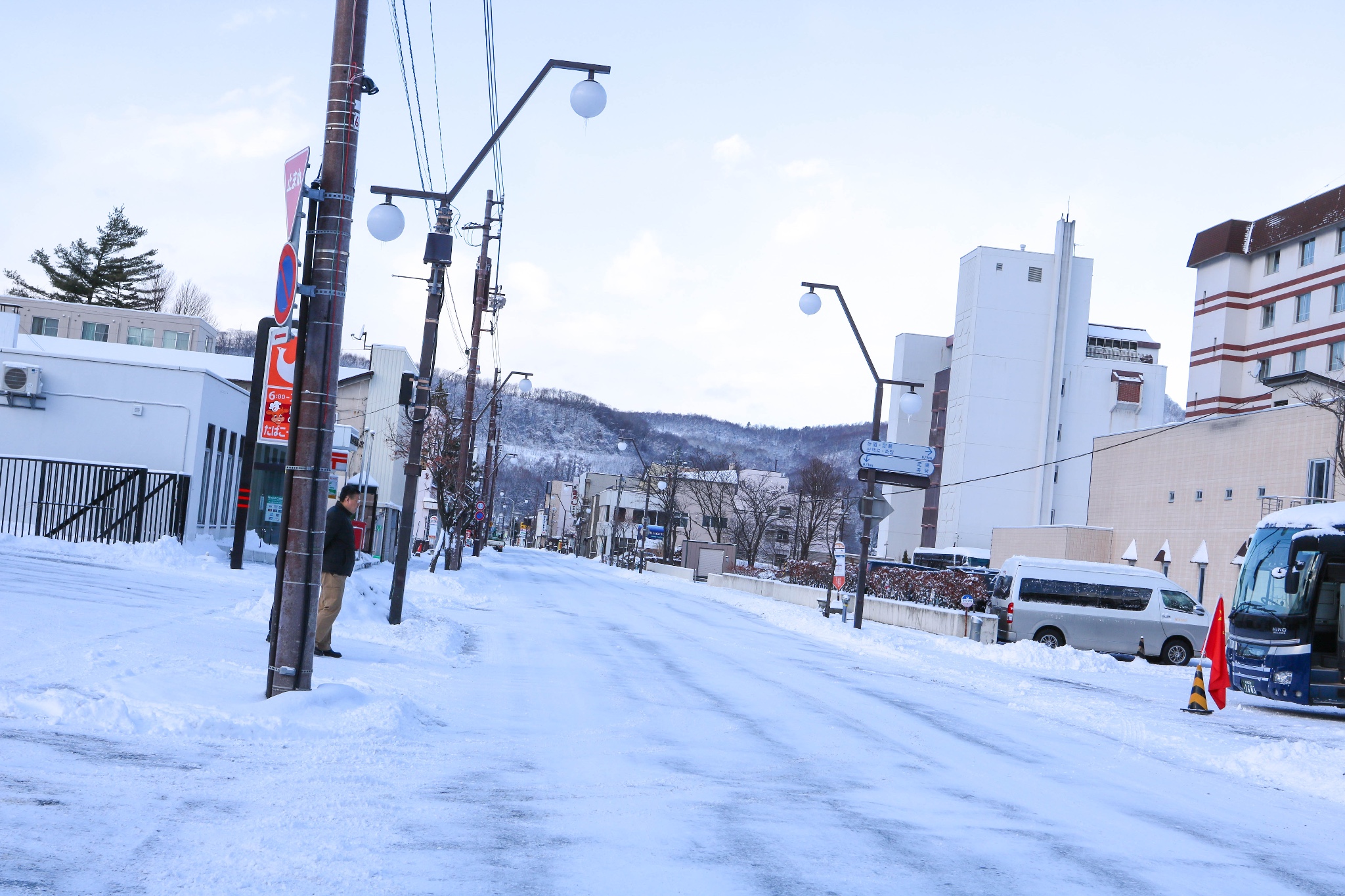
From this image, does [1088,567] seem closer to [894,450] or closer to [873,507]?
[873,507]

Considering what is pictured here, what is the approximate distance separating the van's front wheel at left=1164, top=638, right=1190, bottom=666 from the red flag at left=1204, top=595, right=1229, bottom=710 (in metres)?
10.6

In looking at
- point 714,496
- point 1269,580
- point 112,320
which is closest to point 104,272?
point 112,320

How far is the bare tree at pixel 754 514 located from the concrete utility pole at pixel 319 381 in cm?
7340

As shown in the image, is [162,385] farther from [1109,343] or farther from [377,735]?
[1109,343]

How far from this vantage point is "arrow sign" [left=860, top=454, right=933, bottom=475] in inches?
1256

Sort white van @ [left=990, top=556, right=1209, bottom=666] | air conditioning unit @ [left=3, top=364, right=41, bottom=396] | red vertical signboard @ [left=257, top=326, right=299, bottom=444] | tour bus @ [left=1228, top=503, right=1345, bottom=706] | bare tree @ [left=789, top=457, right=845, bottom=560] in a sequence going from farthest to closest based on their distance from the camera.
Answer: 1. bare tree @ [left=789, top=457, right=845, bottom=560]
2. white van @ [left=990, top=556, right=1209, bottom=666]
3. air conditioning unit @ [left=3, top=364, right=41, bottom=396]
4. red vertical signboard @ [left=257, top=326, right=299, bottom=444]
5. tour bus @ [left=1228, top=503, right=1345, bottom=706]

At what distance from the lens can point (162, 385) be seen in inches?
1039

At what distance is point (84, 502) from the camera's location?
24531mm

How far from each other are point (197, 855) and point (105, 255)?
9274 cm

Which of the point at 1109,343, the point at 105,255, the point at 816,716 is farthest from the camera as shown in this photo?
the point at 1109,343

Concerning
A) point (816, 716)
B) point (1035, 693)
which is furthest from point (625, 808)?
point (1035, 693)

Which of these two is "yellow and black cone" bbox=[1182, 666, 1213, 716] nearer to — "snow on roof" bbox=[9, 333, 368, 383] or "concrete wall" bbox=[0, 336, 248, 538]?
"snow on roof" bbox=[9, 333, 368, 383]

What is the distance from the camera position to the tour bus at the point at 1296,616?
17.3 m

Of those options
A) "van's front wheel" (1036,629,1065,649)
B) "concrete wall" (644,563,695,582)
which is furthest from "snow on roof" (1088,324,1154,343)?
"van's front wheel" (1036,629,1065,649)
